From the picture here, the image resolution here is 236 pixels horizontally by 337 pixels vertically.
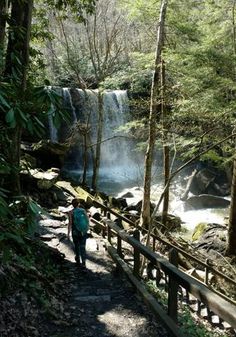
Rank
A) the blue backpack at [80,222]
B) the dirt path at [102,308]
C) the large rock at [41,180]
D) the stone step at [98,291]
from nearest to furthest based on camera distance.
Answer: the dirt path at [102,308]
the stone step at [98,291]
the blue backpack at [80,222]
the large rock at [41,180]

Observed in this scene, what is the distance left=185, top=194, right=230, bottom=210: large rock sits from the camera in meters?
21.9

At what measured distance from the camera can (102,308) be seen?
18.2 feet

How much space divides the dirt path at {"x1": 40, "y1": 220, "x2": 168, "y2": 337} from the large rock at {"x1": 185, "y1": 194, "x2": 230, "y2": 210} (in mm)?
14407

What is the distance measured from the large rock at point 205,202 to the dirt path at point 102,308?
14.4 meters

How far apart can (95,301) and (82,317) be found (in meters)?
0.75

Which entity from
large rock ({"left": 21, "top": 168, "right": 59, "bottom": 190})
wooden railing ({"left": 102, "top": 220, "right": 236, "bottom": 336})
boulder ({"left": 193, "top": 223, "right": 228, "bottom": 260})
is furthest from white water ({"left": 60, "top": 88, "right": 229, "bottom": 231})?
wooden railing ({"left": 102, "top": 220, "right": 236, "bottom": 336})

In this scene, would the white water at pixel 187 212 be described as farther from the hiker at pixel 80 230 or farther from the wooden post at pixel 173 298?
the wooden post at pixel 173 298

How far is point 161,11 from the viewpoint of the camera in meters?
12.2

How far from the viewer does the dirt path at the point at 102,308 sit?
4.66m

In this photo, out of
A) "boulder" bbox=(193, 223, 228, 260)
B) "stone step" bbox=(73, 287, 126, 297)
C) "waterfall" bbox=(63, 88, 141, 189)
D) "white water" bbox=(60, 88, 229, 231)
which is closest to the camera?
"stone step" bbox=(73, 287, 126, 297)

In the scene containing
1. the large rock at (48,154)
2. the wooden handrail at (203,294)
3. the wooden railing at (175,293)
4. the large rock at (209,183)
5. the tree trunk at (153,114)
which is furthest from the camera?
the large rock at (209,183)

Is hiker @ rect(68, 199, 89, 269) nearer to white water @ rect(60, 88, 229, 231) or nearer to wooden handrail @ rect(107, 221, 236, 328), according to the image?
wooden handrail @ rect(107, 221, 236, 328)

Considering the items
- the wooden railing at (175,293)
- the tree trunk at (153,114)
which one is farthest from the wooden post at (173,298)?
the tree trunk at (153,114)

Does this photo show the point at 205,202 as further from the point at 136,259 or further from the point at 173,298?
the point at 173,298
